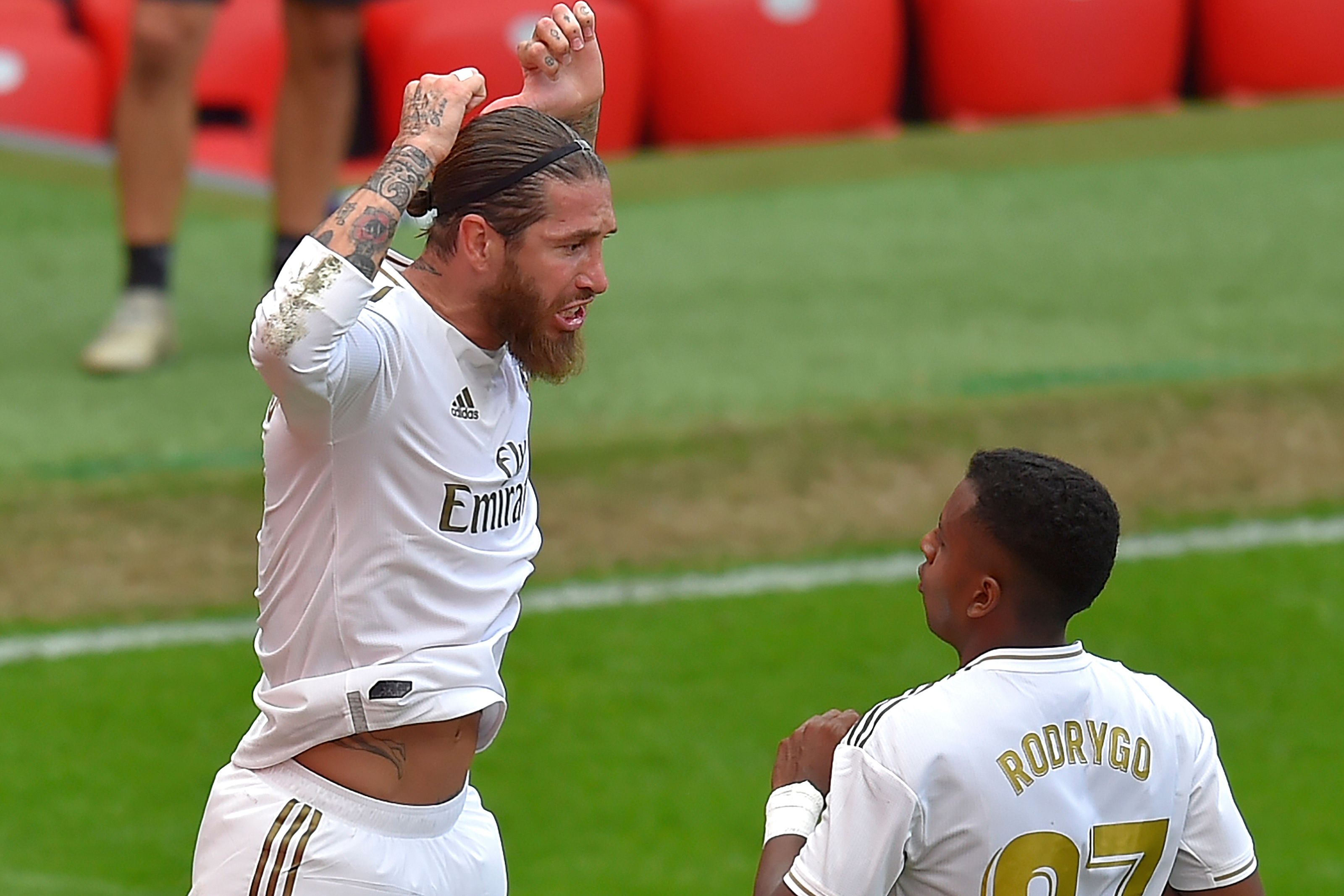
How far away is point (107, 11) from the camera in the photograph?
9219 mm

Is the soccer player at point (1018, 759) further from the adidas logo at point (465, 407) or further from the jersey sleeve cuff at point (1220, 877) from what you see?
the adidas logo at point (465, 407)

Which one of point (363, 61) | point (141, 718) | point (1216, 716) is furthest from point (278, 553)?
point (363, 61)

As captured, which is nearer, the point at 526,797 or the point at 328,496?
the point at 328,496

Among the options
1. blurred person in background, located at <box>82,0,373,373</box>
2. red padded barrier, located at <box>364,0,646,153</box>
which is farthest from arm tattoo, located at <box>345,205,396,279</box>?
red padded barrier, located at <box>364,0,646,153</box>

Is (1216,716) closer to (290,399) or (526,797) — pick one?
(526,797)

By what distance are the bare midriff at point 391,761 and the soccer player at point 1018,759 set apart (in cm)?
56

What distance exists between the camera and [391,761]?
10.0 ft

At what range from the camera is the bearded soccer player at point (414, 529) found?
2.96 meters

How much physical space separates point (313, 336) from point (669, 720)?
3054mm

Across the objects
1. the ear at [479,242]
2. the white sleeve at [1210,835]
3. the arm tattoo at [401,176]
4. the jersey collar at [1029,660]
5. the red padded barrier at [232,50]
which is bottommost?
the red padded barrier at [232,50]

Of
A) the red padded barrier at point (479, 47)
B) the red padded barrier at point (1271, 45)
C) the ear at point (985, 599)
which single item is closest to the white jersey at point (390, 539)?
the ear at point (985, 599)

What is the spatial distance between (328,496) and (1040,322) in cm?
559

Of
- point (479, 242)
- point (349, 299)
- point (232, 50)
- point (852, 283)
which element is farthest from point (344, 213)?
point (232, 50)

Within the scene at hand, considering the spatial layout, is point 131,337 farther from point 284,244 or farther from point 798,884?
point 798,884
